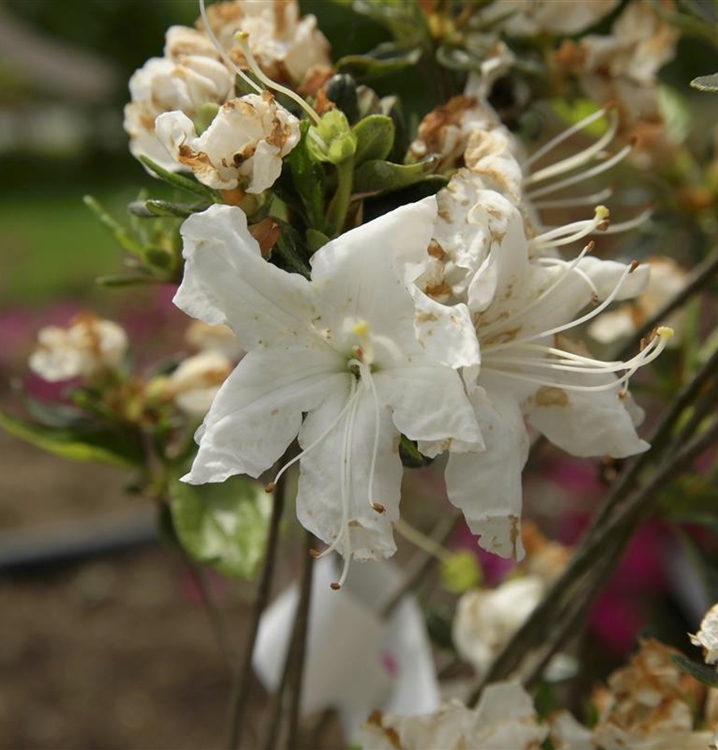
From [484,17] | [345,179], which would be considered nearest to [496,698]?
[345,179]

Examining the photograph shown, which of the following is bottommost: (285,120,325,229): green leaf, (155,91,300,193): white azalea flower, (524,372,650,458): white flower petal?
(524,372,650,458): white flower petal

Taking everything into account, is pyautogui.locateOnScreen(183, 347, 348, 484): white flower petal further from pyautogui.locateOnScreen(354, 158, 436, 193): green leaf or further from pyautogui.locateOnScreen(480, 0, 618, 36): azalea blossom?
pyautogui.locateOnScreen(480, 0, 618, 36): azalea blossom

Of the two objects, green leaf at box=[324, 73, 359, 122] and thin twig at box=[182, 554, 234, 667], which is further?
thin twig at box=[182, 554, 234, 667]

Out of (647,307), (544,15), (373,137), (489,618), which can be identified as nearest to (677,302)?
(647,307)

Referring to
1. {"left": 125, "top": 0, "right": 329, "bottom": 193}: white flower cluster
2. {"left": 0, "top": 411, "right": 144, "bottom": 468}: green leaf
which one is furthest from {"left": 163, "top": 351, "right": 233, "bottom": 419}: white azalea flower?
{"left": 125, "top": 0, "right": 329, "bottom": 193}: white flower cluster

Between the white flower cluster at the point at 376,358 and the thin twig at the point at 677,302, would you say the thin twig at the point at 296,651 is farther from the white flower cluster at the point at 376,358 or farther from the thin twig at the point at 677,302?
the thin twig at the point at 677,302

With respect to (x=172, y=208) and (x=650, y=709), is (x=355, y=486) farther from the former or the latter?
(x=650, y=709)

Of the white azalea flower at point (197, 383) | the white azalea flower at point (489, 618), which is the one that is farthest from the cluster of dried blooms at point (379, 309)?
the white azalea flower at point (489, 618)
